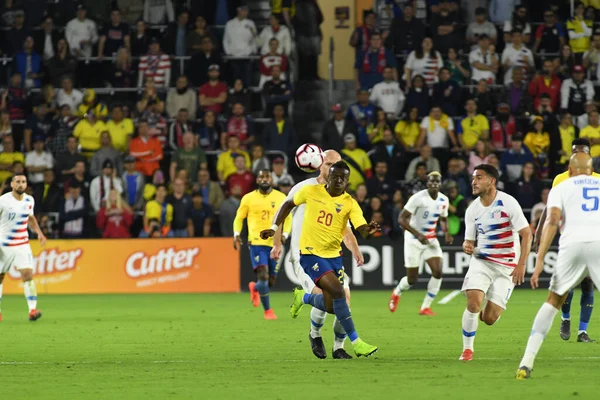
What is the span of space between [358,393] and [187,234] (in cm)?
1777

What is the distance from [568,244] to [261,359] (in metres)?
4.03

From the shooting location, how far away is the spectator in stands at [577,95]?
2866 centimetres

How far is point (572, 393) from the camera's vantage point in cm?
982

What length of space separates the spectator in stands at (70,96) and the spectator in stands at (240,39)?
3.98 meters

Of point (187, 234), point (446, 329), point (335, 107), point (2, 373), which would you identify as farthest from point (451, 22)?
point (2, 373)

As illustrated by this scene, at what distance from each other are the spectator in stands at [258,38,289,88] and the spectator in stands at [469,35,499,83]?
483 centimetres

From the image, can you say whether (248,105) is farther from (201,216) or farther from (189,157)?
(201,216)

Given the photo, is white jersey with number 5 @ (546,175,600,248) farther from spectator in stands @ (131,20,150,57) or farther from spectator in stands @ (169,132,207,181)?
spectator in stands @ (131,20,150,57)

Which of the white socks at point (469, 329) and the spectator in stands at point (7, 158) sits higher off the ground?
the white socks at point (469, 329)

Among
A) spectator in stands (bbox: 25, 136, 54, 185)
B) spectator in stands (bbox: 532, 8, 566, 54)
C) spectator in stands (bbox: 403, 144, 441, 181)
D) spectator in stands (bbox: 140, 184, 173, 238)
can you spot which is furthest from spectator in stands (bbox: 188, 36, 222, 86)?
spectator in stands (bbox: 532, 8, 566, 54)

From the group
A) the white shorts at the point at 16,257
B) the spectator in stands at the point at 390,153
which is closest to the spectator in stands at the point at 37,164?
the white shorts at the point at 16,257

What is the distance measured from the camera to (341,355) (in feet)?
42.7

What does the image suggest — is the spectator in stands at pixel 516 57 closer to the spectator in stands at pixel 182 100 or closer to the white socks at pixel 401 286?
the spectator in stands at pixel 182 100

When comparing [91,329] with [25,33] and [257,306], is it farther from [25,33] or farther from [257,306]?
[25,33]
